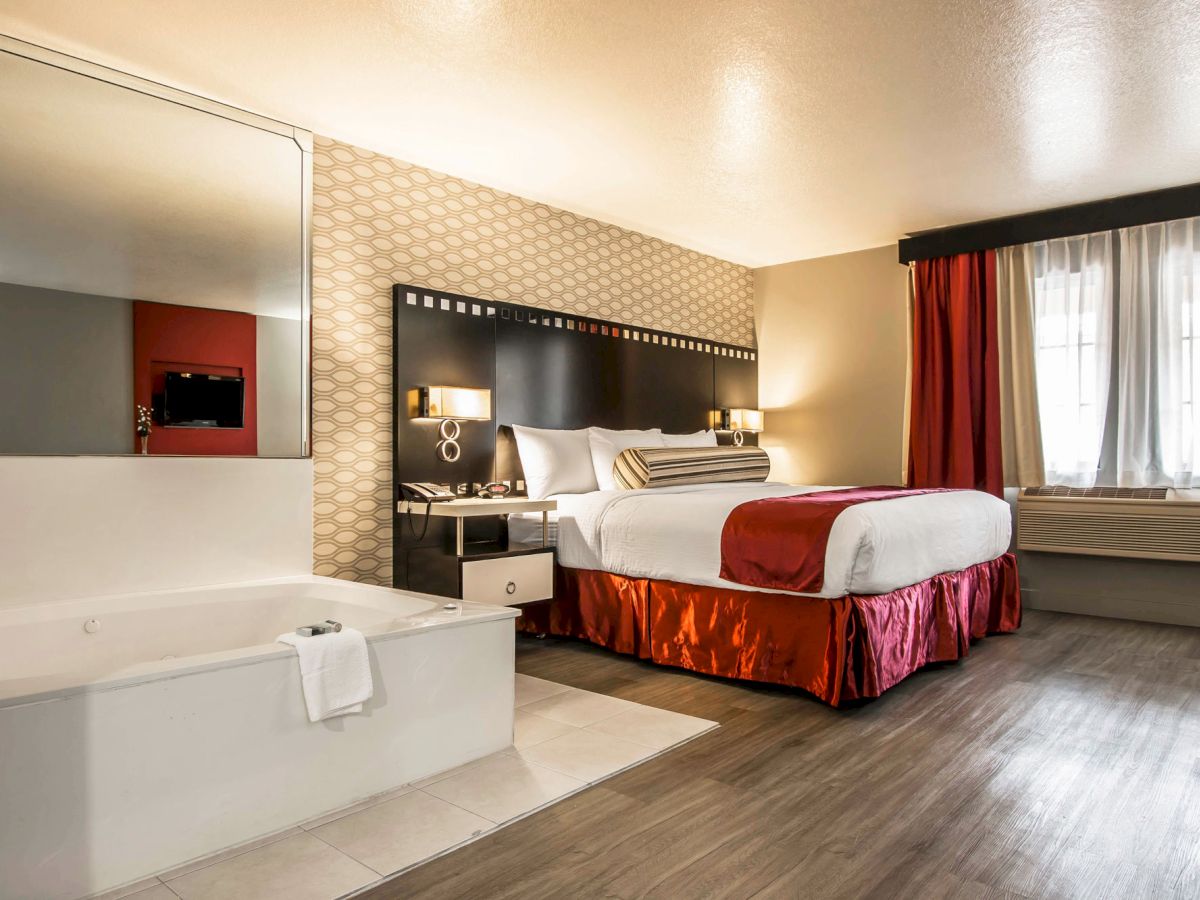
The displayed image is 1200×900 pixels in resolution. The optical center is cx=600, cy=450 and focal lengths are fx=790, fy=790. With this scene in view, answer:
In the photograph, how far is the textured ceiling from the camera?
2.82 meters

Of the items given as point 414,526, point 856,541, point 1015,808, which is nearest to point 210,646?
point 414,526

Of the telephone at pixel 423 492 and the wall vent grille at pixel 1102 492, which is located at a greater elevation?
the telephone at pixel 423 492

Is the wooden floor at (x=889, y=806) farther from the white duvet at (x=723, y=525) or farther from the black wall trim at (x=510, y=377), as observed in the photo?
the black wall trim at (x=510, y=377)

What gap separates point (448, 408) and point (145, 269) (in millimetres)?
1469

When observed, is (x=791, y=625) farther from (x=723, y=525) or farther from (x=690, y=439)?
(x=690, y=439)

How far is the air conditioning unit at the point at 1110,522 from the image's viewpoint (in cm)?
458

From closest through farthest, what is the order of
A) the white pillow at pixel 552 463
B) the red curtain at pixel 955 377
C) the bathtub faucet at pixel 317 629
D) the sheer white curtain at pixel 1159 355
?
the bathtub faucet at pixel 317 629 < the white pillow at pixel 552 463 < the sheer white curtain at pixel 1159 355 < the red curtain at pixel 955 377

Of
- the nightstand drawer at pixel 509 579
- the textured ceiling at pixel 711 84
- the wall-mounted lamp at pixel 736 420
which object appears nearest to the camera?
the textured ceiling at pixel 711 84

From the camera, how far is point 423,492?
13.0 feet

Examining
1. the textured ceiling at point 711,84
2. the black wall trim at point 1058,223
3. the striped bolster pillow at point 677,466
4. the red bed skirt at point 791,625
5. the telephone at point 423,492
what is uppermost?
the textured ceiling at point 711,84

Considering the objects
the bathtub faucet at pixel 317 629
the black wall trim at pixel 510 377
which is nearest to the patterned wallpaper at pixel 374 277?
the black wall trim at pixel 510 377

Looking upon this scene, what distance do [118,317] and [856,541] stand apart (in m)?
3.03

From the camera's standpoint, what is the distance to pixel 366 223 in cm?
404

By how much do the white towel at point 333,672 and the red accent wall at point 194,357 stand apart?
153cm
